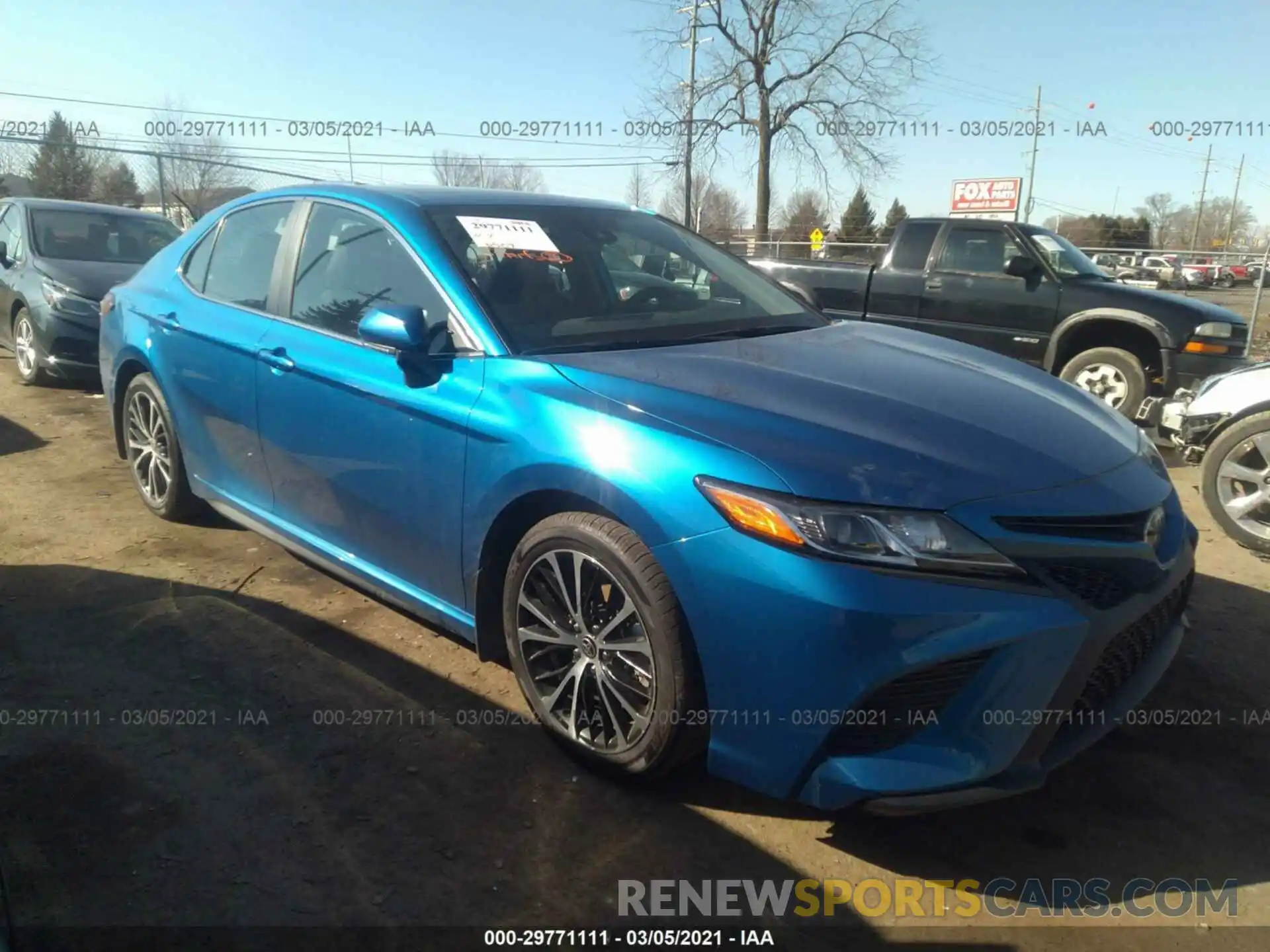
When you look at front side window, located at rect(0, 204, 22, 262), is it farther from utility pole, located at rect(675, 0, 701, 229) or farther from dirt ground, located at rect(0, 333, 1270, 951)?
utility pole, located at rect(675, 0, 701, 229)

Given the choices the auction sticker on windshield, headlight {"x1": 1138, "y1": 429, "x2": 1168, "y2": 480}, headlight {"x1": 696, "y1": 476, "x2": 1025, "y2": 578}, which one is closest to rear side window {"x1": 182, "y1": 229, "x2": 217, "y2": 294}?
the auction sticker on windshield

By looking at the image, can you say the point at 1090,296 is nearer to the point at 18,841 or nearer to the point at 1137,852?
the point at 1137,852

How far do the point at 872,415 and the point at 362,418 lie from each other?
1658 millimetres

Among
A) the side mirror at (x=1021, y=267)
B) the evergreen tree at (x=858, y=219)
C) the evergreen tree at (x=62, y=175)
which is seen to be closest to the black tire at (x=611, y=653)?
the side mirror at (x=1021, y=267)

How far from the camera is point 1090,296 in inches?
307

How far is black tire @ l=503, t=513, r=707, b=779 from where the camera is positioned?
234 centimetres

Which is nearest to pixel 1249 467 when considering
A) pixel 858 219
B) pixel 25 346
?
pixel 25 346

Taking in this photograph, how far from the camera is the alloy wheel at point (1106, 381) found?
25.2 ft

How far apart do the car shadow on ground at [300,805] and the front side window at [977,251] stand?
6841 millimetres

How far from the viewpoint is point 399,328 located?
2795 mm

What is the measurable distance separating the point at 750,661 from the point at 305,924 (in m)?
1.19

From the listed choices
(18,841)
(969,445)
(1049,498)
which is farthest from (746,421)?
(18,841)

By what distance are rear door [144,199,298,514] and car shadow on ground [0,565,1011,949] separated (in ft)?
2.60

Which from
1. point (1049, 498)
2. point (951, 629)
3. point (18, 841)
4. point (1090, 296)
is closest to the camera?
point (951, 629)
